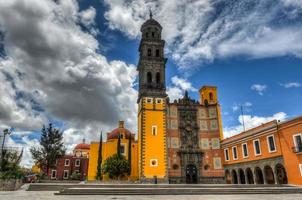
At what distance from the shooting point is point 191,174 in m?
35.3

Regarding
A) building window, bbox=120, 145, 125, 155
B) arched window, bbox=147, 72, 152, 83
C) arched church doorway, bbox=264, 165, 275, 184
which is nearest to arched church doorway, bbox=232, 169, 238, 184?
arched church doorway, bbox=264, 165, 275, 184

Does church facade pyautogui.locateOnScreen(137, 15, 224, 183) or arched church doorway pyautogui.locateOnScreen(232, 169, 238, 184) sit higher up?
church facade pyautogui.locateOnScreen(137, 15, 224, 183)

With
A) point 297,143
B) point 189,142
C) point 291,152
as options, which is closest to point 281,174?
point 291,152

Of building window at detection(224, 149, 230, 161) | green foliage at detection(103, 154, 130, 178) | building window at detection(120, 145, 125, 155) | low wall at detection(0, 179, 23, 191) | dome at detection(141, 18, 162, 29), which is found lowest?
low wall at detection(0, 179, 23, 191)

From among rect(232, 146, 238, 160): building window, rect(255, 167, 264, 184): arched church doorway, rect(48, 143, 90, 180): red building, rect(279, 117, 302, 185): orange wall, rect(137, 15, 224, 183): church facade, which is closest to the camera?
rect(279, 117, 302, 185): orange wall

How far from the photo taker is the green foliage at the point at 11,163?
24252 millimetres

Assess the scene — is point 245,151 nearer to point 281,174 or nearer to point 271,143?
point 281,174

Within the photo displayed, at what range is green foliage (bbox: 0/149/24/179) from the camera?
24252 millimetres

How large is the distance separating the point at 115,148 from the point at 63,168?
21.2 m

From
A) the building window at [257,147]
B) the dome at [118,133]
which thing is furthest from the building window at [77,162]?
the building window at [257,147]

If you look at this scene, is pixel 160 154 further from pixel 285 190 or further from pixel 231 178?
pixel 285 190

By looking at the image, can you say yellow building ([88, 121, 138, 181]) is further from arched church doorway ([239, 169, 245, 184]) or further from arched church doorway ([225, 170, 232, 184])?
arched church doorway ([239, 169, 245, 184])

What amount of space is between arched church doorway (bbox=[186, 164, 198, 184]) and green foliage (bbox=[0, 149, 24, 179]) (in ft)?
70.3

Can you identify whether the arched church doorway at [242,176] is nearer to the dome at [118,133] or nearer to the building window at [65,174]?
the dome at [118,133]
